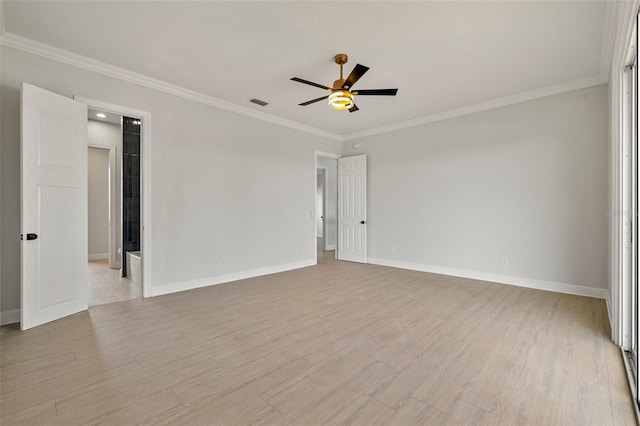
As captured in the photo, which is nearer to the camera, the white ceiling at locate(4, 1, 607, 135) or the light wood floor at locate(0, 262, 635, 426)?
the light wood floor at locate(0, 262, 635, 426)

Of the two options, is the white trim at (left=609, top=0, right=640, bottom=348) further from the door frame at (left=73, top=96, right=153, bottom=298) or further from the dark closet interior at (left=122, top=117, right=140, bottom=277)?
the dark closet interior at (left=122, top=117, right=140, bottom=277)

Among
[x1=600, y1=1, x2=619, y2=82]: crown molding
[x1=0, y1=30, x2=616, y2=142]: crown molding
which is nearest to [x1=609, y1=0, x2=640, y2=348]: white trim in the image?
[x1=600, y1=1, x2=619, y2=82]: crown molding

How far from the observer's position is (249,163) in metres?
5.18

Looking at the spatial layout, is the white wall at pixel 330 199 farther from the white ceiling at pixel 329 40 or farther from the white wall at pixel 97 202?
the white wall at pixel 97 202

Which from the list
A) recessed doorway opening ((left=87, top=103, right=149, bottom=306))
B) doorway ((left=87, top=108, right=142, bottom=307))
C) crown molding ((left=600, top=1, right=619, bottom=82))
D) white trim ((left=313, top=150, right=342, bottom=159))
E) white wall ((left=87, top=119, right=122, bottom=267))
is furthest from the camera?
white trim ((left=313, top=150, right=342, bottom=159))

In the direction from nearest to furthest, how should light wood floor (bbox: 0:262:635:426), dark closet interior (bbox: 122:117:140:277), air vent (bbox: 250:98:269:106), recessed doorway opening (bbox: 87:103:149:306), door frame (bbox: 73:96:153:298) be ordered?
light wood floor (bbox: 0:262:635:426) < door frame (bbox: 73:96:153:298) < air vent (bbox: 250:98:269:106) < recessed doorway opening (bbox: 87:103:149:306) < dark closet interior (bbox: 122:117:140:277)

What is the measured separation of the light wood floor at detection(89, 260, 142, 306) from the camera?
13.1 feet

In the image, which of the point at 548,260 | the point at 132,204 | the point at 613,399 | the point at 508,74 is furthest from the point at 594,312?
the point at 132,204

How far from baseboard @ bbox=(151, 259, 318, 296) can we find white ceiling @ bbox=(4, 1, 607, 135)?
293 cm

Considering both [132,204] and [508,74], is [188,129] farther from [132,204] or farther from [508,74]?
[508,74]

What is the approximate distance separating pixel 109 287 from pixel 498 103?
6951 mm

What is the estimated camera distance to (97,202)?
7.06 meters

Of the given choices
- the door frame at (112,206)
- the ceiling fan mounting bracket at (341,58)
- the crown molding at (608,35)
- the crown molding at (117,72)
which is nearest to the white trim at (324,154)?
the crown molding at (117,72)

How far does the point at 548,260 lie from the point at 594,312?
40.7 inches
